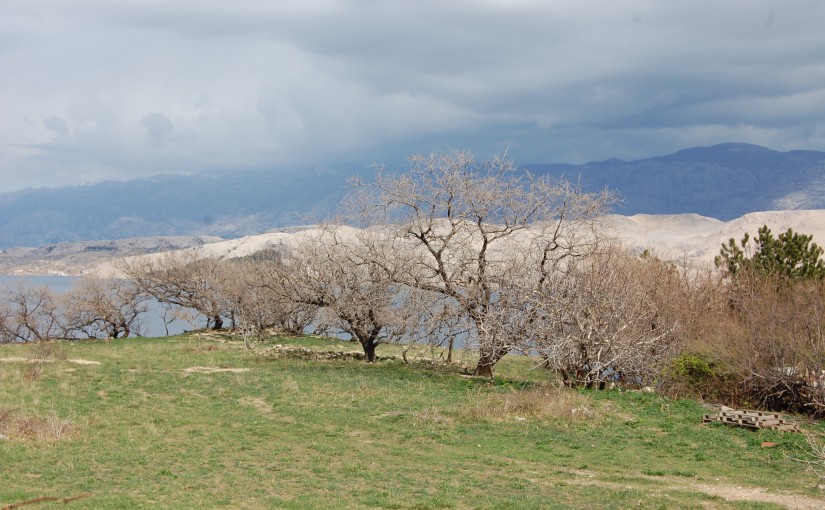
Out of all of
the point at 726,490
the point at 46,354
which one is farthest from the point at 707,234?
the point at 726,490

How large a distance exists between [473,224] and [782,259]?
21247mm

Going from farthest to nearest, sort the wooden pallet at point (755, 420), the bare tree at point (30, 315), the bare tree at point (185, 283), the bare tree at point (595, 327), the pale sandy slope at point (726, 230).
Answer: the pale sandy slope at point (726, 230), the bare tree at point (185, 283), the bare tree at point (30, 315), the bare tree at point (595, 327), the wooden pallet at point (755, 420)

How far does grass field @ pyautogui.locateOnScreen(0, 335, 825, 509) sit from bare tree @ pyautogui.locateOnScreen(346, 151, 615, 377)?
362 cm

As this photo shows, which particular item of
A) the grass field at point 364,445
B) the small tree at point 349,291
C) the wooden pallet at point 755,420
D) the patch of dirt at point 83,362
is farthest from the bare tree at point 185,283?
the wooden pallet at point 755,420

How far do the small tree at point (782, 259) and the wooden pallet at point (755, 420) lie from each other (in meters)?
18.5

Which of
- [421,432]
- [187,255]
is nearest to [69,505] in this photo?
[421,432]

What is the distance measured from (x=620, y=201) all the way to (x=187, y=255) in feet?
133

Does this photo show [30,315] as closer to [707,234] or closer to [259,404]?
[259,404]

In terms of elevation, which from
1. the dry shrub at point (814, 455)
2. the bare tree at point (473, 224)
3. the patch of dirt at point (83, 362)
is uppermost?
the bare tree at point (473, 224)

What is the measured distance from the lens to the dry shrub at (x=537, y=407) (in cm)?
2138

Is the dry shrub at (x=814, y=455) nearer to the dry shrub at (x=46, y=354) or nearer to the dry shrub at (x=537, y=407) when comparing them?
the dry shrub at (x=537, y=407)

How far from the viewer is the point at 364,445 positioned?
18.4 m

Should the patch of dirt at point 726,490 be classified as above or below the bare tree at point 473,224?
below

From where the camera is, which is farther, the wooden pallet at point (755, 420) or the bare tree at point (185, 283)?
the bare tree at point (185, 283)
